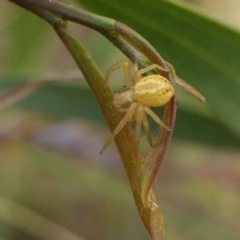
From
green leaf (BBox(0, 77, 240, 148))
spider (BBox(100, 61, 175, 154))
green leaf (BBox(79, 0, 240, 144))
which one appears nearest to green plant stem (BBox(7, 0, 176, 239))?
spider (BBox(100, 61, 175, 154))

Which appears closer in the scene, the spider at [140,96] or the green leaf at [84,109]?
the spider at [140,96]

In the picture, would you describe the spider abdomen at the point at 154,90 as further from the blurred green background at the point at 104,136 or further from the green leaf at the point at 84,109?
the green leaf at the point at 84,109

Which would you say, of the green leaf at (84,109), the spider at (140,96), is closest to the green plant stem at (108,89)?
the spider at (140,96)

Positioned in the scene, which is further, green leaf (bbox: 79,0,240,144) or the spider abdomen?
green leaf (bbox: 79,0,240,144)

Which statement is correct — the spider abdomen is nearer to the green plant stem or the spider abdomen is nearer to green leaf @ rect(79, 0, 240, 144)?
the green plant stem

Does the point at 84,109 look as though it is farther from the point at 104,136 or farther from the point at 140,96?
the point at 104,136

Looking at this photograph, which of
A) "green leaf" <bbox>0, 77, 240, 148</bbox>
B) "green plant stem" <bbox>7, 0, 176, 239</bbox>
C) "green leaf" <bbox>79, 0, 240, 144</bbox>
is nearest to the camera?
"green plant stem" <bbox>7, 0, 176, 239</bbox>

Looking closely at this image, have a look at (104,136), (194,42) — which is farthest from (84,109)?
(104,136)

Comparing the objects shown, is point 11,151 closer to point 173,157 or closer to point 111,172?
point 111,172
